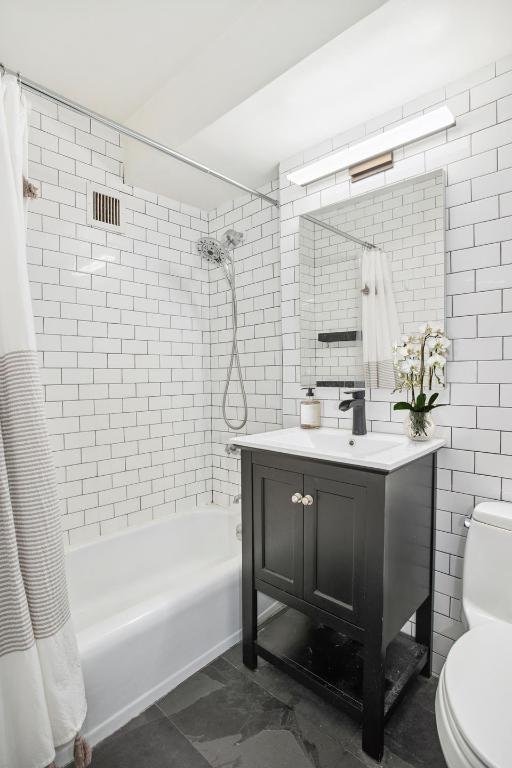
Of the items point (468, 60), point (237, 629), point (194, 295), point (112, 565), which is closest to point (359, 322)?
point (468, 60)

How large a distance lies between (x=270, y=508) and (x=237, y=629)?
72 cm

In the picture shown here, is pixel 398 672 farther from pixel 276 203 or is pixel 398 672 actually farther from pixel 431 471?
pixel 276 203

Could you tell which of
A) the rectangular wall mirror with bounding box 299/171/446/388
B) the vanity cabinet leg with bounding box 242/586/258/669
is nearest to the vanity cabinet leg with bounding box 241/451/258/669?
the vanity cabinet leg with bounding box 242/586/258/669

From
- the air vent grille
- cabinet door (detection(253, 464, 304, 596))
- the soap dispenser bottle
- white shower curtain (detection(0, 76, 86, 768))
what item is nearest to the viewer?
white shower curtain (detection(0, 76, 86, 768))

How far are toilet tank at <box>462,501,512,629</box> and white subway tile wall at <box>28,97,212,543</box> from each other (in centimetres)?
173

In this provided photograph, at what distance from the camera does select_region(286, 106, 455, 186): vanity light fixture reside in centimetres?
154

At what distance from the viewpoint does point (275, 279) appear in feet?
7.67

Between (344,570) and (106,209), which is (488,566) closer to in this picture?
(344,570)

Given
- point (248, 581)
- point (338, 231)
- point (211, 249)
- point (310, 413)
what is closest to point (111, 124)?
point (211, 249)

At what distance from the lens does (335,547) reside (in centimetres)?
139

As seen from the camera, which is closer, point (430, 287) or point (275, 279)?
point (430, 287)

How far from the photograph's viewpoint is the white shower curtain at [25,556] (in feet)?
3.56

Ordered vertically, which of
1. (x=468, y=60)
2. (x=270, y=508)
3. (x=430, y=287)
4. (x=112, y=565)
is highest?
(x=468, y=60)

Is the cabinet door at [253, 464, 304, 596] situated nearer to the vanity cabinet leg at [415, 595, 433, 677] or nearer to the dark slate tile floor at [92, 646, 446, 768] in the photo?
the dark slate tile floor at [92, 646, 446, 768]
